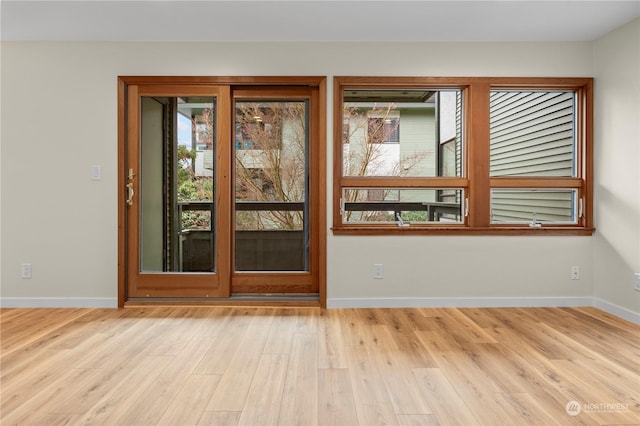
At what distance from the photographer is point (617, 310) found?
3.46 meters

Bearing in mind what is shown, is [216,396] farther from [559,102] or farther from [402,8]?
[559,102]

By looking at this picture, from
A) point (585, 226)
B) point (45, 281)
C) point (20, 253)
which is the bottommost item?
point (45, 281)

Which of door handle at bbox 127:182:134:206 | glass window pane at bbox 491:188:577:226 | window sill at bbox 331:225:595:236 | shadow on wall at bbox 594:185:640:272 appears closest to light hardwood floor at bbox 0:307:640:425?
shadow on wall at bbox 594:185:640:272

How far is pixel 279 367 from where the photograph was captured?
7.76 ft

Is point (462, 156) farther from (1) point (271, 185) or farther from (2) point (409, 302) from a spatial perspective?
(1) point (271, 185)

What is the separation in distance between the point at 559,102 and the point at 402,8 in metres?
1.95

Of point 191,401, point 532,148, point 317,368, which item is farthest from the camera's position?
point 532,148

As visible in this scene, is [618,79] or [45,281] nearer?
[618,79]

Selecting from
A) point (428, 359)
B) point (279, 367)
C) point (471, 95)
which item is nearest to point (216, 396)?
point (279, 367)

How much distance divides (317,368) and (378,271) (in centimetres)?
153

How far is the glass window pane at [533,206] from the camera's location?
12.6 ft

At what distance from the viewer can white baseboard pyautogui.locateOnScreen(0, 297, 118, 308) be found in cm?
369

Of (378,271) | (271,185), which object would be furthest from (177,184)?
(378,271)

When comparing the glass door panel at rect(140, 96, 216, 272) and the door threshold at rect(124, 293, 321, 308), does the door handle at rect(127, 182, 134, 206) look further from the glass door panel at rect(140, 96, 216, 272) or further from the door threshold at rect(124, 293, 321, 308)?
the door threshold at rect(124, 293, 321, 308)
